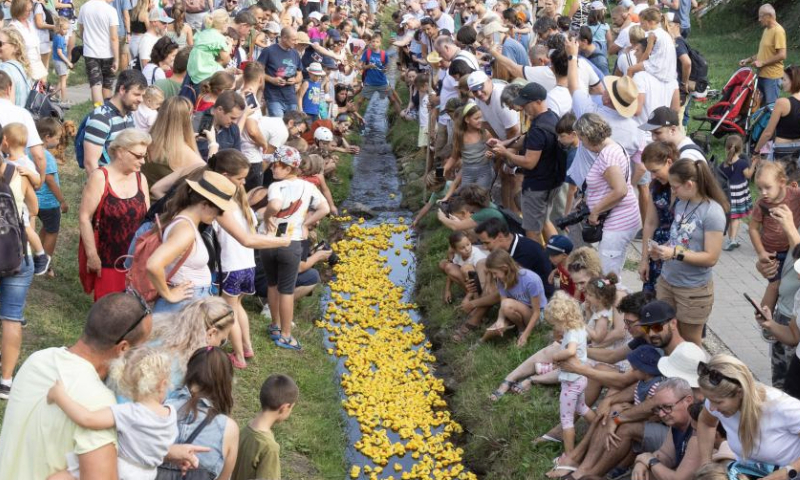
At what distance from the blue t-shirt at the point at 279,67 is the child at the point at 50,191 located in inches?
179

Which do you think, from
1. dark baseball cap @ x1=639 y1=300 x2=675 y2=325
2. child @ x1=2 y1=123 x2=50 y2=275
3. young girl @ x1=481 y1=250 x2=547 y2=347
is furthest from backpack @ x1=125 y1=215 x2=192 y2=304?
young girl @ x1=481 y1=250 x2=547 y2=347

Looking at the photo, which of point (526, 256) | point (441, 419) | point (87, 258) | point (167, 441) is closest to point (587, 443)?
point (441, 419)

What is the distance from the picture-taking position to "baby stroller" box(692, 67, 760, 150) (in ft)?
42.3

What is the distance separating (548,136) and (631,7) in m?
6.34

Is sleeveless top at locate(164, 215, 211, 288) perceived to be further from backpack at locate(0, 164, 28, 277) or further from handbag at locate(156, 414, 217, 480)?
handbag at locate(156, 414, 217, 480)

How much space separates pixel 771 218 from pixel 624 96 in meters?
2.36

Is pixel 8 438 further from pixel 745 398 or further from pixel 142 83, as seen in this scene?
pixel 142 83

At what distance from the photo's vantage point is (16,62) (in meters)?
8.40

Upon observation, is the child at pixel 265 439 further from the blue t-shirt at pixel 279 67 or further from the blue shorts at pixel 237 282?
the blue t-shirt at pixel 279 67

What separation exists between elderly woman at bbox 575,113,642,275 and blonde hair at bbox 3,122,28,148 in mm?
4458

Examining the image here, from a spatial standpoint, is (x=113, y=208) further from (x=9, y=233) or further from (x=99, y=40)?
(x=99, y=40)

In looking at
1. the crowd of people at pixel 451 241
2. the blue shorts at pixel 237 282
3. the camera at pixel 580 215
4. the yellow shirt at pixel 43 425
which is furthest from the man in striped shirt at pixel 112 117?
the yellow shirt at pixel 43 425

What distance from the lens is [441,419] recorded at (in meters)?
7.85

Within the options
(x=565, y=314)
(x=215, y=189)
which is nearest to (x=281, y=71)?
(x=215, y=189)
